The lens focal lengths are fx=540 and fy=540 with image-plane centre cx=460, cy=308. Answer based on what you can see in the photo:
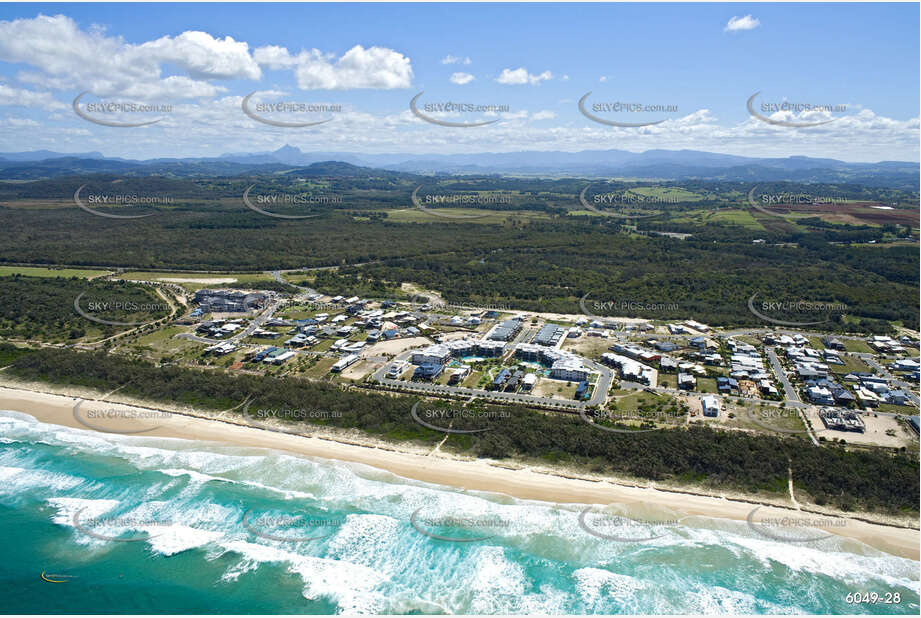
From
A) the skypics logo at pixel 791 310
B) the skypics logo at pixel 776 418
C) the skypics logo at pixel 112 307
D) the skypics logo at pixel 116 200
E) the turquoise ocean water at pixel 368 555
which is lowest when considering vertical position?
the turquoise ocean water at pixel 368 555

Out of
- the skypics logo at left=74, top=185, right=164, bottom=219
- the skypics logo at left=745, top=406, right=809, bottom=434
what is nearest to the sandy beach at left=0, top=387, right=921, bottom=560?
the skypics logo at left=745, top=406, right=809, bottom=434

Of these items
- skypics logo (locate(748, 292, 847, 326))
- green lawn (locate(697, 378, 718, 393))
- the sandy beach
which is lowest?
the sandy beach

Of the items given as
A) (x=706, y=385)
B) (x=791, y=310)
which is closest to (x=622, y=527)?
(x=706, y=385)

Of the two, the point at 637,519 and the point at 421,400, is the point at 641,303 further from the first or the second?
the point at 637,519

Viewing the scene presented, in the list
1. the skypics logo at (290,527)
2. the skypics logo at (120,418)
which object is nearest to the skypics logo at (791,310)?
the skypics logo at (290,527)

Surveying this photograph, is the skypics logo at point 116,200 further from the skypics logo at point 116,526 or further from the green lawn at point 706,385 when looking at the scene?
the green lawn at point 706,385

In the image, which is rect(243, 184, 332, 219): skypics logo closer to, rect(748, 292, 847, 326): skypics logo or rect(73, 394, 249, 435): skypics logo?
rect(73, 394, 249, 435): skypics logo

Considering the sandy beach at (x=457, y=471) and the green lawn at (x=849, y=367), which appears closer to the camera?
the sandy beach at (x=457, y=471)
